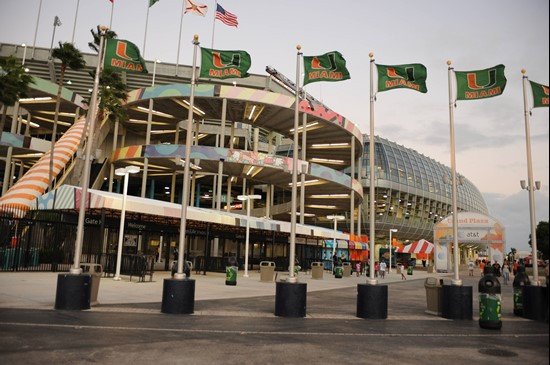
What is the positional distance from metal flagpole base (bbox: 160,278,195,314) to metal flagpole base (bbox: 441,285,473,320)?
680 centimetres

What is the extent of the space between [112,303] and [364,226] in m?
73.8

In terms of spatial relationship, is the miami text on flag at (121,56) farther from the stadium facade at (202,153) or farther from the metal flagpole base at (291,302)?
the stadium facade at (202,153)

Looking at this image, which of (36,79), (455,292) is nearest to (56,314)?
(455,292)

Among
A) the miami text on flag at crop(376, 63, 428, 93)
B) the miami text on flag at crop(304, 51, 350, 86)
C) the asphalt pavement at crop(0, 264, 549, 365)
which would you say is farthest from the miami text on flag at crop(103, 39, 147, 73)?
the miami text on flag at crop(376, 63, 428, 93)

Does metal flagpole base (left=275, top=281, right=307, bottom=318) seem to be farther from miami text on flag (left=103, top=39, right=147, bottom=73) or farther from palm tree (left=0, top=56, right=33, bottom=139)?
palm tree (left=0, top=56, right=33, bottom=139)

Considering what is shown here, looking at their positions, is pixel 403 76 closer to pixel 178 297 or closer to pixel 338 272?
pixel 178 297

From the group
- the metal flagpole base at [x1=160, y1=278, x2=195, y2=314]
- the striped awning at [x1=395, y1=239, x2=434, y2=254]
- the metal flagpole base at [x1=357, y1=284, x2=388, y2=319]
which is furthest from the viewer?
the striped awning at [x1=395, y1=239, x2=434, y2=254]

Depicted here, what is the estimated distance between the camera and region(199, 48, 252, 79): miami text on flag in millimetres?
14469

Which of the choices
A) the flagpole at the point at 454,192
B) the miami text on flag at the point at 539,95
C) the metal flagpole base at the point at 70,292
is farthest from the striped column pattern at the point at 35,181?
the miami text on flag at the point at 539,95

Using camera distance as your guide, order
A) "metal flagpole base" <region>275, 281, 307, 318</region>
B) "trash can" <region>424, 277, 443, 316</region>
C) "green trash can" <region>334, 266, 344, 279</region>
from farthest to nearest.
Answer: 1. "green trash can" <region>334, 266, 344, 279</region>
2. "trash can" <region>424, 277, 443, 316</region>
3. "metal flagpole base" <region>275, 281, 307, 318</region>

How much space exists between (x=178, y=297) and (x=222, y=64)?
25.3ft

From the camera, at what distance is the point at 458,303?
11.8 meters

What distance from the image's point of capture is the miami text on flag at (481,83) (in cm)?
1388

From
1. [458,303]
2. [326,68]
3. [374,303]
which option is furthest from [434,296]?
[326,68]
